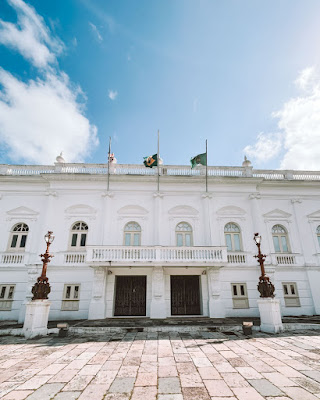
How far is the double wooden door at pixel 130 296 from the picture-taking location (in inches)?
527

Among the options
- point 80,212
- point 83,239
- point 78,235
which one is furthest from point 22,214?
point 83,239

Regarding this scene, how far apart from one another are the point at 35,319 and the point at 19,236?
722 cm

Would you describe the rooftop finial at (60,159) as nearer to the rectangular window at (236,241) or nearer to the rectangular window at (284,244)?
the rectangular window at (236,241)

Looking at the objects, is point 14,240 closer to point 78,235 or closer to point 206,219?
point 78,235

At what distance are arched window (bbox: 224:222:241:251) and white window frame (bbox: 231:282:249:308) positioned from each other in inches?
89.1

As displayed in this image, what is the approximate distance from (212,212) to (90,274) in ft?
29.6

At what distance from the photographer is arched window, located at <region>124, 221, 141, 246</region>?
14500 mm

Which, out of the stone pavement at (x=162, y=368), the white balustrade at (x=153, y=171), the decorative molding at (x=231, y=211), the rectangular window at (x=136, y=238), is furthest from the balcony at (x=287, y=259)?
the rectangular window at (x=136, y=238)

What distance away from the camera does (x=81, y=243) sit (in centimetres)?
1437

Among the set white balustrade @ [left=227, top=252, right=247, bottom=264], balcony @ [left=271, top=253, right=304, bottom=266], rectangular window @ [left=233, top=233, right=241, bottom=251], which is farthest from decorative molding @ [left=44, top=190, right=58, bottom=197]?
balcony @ [left=271, top=253, right=304, bottom=266]

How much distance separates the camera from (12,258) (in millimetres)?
13734

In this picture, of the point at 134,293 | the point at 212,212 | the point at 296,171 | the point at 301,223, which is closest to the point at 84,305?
the point at 134,293

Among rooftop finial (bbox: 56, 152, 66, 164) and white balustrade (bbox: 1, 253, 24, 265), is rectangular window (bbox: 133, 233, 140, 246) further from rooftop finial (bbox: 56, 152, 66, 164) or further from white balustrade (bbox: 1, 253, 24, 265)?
rooftop finial (bbox: 56, 152, 66, 164)

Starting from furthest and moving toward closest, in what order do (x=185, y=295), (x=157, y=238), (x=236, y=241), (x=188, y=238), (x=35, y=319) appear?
(x=236, y=241)
(x=188, y=238)
(x=157, y=238)
(x=185, y=295)
(x=35, y=319)
